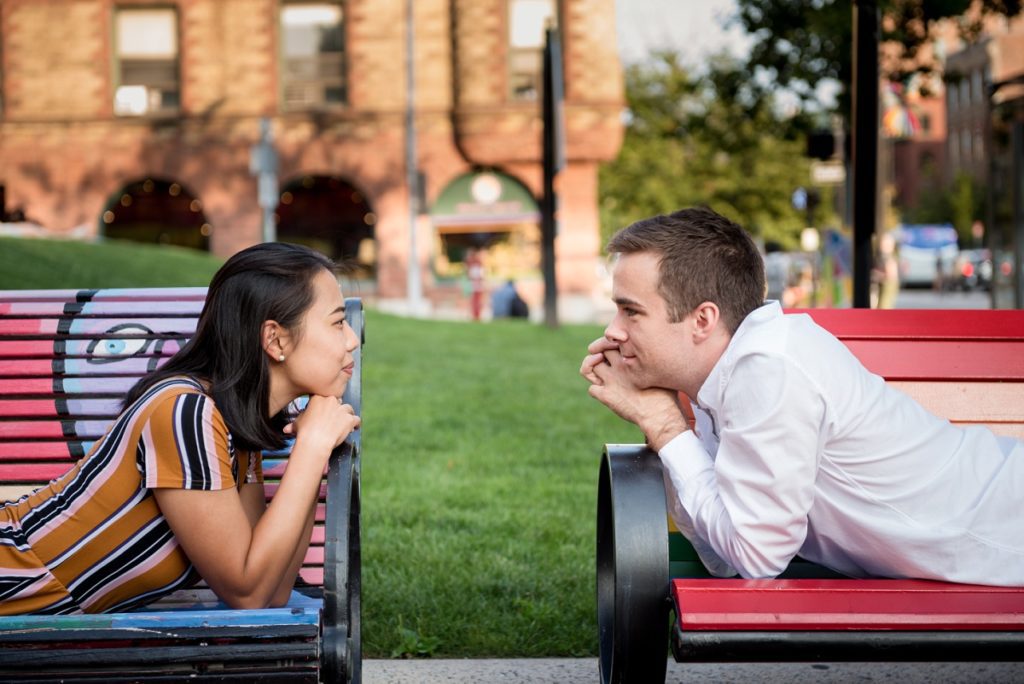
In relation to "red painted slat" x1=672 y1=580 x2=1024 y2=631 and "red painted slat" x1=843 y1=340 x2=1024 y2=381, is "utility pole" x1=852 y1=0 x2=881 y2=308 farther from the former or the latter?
"red painted slat" x1=672 y1=580 x2=1024 y2=631

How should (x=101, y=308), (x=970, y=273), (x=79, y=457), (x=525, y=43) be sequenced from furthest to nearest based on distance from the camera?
(x=970, y=273)
(x=525, y=43)
(x=101, y=308)
(x=79, y=457)

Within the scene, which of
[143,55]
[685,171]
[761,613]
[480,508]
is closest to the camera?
[761,613]

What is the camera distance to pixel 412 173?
104 feet

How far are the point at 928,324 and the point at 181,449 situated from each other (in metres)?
2.05

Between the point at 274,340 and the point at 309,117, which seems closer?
the point at 274,340

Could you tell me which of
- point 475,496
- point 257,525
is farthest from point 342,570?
point 475,496

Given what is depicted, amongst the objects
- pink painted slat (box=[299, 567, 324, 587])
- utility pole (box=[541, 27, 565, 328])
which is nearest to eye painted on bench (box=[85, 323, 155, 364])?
pink painted slat (box=[299, 567, 324, 587])

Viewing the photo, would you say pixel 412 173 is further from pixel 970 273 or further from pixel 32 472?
pixel 32 472

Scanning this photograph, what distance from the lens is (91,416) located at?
3.49m

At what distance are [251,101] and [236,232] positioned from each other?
11.2ft

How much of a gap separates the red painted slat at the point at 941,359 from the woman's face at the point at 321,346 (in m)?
1.40

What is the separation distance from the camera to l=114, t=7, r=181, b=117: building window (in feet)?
108

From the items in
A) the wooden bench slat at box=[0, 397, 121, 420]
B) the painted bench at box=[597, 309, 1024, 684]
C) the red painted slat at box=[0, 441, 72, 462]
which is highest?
the wooden bench slat at box=[0, 397, 121, 420]

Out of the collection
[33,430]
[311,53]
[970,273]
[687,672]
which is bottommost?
[687,672]
